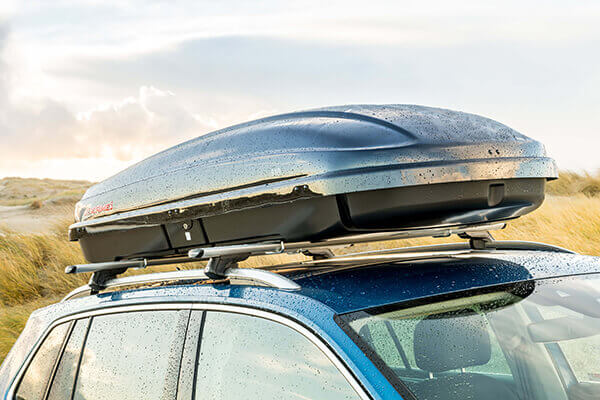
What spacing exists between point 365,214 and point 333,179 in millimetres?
163

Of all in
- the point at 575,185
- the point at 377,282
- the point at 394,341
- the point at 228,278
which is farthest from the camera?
the point at 575,185

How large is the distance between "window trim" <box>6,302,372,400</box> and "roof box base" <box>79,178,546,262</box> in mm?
373

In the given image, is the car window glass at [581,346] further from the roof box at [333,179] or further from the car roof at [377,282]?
the roof box at [333,179]

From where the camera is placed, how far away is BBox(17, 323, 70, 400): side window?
3.08m

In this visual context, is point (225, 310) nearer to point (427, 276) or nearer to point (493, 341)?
point (427, 276)

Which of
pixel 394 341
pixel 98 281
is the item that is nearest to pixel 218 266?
pixel 394 341

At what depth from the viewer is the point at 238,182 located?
2.78 metres

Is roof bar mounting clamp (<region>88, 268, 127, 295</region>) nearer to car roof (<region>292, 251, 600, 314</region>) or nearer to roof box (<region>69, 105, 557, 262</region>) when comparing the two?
roof box (<region>69, 105, 557, 262</region>)

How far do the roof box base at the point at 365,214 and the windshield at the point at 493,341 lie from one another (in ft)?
1.13

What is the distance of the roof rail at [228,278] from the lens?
92.4 inches

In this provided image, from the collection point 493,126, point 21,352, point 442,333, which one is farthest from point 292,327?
point 21,352

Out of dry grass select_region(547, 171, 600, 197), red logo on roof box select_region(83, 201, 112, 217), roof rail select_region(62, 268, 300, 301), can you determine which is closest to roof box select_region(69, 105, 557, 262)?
red logo on roof box select_region(83, 201, 112, 217)

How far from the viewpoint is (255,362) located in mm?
2264

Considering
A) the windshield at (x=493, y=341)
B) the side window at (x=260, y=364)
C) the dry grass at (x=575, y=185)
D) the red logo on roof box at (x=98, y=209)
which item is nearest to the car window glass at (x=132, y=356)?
the side window at (x=260, y=364)
